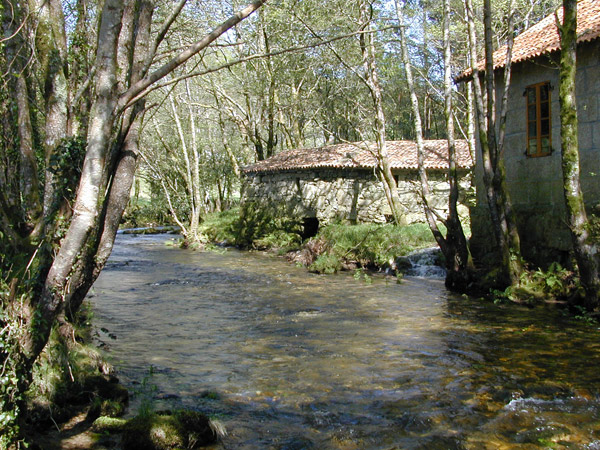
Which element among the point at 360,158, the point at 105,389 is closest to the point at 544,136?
the point at 360,158

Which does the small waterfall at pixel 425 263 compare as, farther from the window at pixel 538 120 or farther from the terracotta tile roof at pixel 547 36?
the terracotta tile roof at pixel 547 36

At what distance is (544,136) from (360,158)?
30.8ft

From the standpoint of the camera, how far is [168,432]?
4.29 m

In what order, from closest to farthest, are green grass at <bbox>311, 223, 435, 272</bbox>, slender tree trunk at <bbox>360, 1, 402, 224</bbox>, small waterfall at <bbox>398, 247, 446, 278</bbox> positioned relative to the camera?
small waterfall at <bbox>398, 247, 446, 278</bbox> → green grass at <bbox>311, 223, 435, 272</bbox> → slender tree trunk at <bbox>360, 1, 402, 224</bbox>

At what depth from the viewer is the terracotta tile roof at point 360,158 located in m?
19.0

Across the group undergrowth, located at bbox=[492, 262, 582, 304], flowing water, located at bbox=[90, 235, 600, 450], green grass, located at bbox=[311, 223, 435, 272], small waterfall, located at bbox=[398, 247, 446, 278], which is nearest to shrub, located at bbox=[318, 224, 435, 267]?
green grass, located at bbox=[311, 223, 435, 272]

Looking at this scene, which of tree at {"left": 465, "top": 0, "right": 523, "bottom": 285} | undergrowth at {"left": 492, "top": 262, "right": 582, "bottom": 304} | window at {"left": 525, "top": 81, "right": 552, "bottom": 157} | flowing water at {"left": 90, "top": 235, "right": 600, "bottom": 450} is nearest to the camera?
flowing water at {"left": 90, "top": 235, "right": 600, "bottom": 450}

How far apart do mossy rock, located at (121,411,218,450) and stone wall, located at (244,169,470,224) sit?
46.7 feet

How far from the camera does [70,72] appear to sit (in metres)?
5.43

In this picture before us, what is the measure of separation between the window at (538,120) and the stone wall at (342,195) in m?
6.41

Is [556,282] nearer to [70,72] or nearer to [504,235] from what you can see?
[504,235]

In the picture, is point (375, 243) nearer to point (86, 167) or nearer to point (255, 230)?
point (255, 230)

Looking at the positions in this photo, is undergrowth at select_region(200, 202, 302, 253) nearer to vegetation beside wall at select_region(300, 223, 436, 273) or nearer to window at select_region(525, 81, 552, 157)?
vegetation beside wall at select_region(300, 223, 436, 273)

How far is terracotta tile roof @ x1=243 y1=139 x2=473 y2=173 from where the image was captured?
19.0 metres
